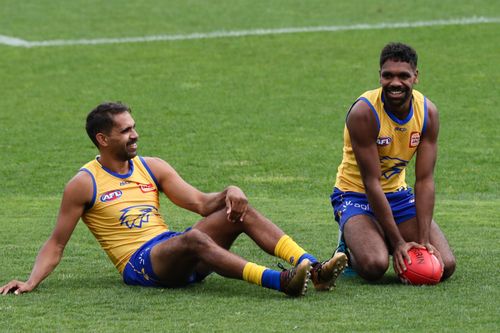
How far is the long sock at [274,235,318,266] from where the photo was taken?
8328 mm

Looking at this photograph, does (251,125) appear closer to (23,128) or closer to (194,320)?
(23,128)

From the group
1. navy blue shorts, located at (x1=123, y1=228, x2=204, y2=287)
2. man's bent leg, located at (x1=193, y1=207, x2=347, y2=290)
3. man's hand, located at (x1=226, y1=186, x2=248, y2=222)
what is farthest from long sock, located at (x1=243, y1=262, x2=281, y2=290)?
navy blue shorts, located at (x1=123, y1=228, x2=204, y2=287)

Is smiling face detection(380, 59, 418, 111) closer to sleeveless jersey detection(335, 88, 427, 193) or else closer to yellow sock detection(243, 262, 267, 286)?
sleeveless jersey detection(335, 88, 427, 193)

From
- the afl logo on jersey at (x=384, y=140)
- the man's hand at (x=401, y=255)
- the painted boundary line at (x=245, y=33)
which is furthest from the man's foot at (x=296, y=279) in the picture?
the painted boundary line at (x=245, y=33)

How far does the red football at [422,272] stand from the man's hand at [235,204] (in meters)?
1.25

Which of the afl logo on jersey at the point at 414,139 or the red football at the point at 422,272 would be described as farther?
the afl logo on jersey at the point at 414,139

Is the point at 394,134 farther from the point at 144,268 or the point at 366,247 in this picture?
the point at 144,268

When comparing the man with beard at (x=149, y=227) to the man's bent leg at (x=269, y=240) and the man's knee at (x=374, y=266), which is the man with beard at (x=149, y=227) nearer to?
the man's bent leg at (x=269, y=240)

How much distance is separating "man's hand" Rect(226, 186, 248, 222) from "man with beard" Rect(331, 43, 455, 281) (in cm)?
105

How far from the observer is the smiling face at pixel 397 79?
349 inches

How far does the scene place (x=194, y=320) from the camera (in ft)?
24.6

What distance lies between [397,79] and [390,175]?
0.85 m

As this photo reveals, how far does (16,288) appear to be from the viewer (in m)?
8.44

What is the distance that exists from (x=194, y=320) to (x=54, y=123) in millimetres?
11900
